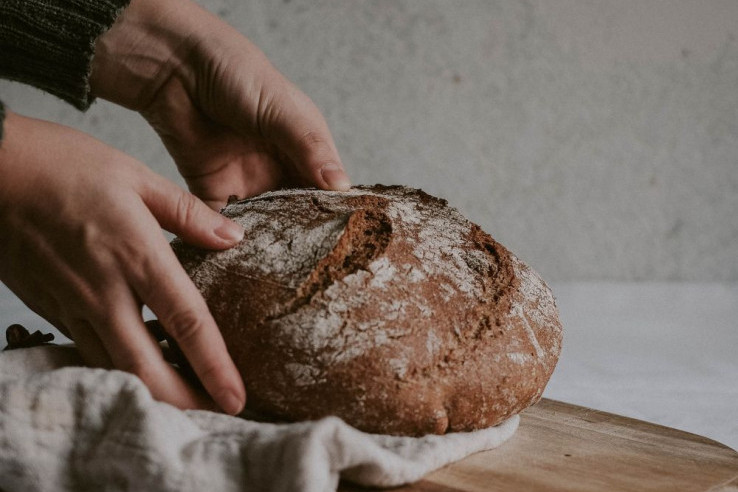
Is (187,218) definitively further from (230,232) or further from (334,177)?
(334,177)

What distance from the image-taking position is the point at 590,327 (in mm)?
2873

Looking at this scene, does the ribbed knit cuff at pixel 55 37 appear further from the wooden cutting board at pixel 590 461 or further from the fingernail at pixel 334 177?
the wooden cutting board at pixel 590 461

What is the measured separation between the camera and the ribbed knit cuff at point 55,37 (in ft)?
5.50

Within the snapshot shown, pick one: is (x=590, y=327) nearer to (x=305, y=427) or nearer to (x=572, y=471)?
(x=572, y=471)

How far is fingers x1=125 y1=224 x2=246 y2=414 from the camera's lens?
49.8 inches

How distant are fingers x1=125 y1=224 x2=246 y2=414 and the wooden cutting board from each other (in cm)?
24

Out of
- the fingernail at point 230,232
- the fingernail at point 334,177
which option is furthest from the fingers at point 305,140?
the fingernail at point 230,232

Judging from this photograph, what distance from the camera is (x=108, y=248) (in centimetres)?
126

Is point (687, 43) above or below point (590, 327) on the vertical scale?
above

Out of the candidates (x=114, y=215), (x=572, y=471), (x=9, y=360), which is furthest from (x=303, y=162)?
(x=572, y=471)

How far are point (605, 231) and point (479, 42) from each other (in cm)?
92

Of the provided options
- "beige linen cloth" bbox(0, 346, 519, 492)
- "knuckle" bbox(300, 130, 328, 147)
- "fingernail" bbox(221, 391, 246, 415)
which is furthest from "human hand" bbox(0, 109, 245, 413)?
"knuckle" bbox(300, 130, 328, 147)

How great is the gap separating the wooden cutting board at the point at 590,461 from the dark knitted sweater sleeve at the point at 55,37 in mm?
1061

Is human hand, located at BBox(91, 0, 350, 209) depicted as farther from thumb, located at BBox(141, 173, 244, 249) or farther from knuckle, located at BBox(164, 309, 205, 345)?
knuckle, located at BBox(164, 309, 205, 345)
